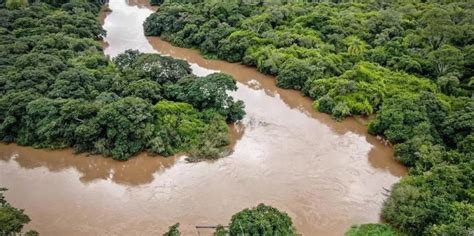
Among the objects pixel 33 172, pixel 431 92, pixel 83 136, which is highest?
pixel 431 92

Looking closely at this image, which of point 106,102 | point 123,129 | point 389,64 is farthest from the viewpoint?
point 389,64

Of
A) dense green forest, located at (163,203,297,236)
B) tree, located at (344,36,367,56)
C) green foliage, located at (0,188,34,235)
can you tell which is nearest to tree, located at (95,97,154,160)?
green foliage, located at (0,188,34,235)

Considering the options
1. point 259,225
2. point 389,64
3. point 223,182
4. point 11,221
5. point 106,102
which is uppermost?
point 389,64

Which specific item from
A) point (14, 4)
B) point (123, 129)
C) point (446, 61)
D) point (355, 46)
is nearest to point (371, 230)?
point (123, 129)

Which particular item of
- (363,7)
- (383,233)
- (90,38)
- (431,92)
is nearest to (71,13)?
(90,38)

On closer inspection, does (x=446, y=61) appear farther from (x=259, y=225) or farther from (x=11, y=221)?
(x=11, y=221)

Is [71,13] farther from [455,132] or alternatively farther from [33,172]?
[455,132]
